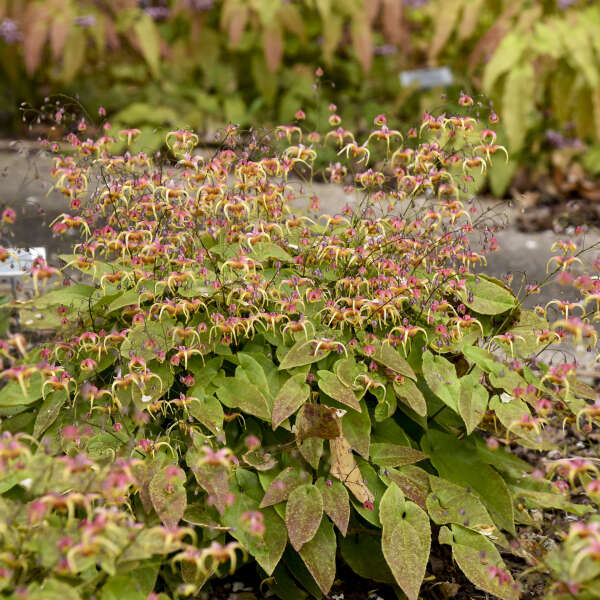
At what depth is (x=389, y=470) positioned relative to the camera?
2.02m

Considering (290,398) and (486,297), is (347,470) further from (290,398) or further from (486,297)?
(486,297)

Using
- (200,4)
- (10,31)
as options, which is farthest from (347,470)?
(10,31)

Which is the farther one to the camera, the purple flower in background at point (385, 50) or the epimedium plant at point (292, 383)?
the purple flower in background at point (385, 50)

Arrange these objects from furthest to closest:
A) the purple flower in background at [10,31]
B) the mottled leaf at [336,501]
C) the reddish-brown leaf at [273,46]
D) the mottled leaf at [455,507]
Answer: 1. the purple flower in background at [10,31]
2. the reddish-brown leaf at [273,46]
3. the mottled leaf at [455,507]
4. the mottled leaf at [336,501]

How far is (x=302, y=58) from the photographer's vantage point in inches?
224

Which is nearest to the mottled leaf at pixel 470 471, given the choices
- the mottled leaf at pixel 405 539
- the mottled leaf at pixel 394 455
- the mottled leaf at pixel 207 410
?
the mottled leaf at pixel 394 455

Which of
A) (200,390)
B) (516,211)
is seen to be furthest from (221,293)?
(516,211)

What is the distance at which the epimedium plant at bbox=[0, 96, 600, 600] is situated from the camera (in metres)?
1.85

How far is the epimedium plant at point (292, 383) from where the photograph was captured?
1.85m

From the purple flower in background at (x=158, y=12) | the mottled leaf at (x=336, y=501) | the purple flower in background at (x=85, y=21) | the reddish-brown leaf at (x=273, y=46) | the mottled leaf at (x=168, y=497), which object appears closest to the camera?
the mottled leaf at (x=168, y=497)

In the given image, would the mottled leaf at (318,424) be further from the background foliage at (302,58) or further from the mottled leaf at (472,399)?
the background foliage at (302,58)

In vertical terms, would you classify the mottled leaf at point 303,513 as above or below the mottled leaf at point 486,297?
below

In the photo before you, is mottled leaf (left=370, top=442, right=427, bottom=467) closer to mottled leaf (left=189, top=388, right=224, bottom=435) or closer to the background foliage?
mottled leaf (left=189, top=388, right=224, bottom=435)

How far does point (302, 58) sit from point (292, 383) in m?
4.18
